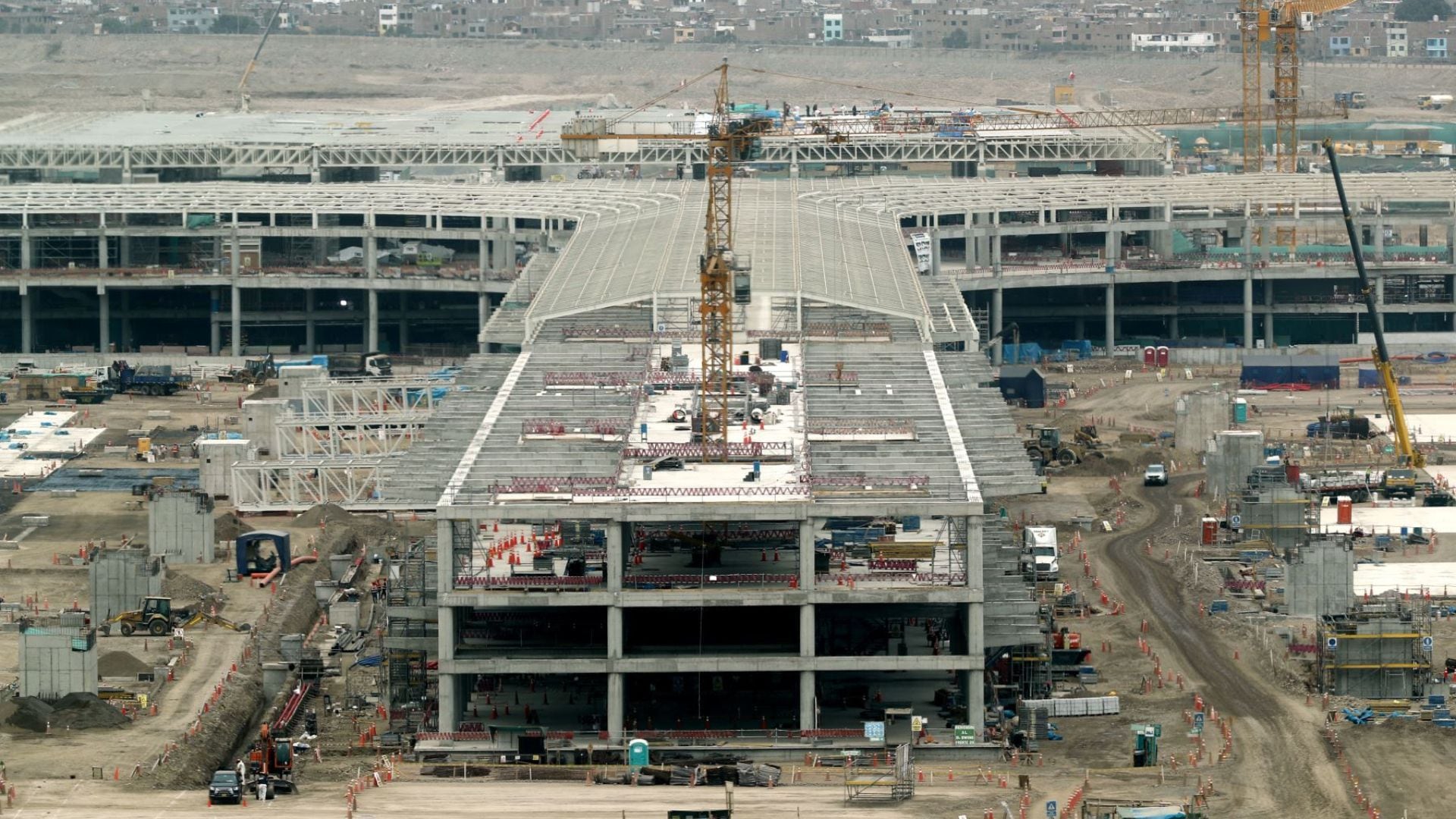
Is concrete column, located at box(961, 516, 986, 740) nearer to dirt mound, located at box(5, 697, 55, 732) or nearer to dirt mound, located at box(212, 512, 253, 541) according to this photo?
dirt mound, located at box(5, 697, 55, 732)

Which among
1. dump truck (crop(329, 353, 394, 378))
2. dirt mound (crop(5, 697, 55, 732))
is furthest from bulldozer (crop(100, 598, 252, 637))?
dump truck (crop(329, 353, 394, 378))

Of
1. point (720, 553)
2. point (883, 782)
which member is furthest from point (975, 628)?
point (720, 553)

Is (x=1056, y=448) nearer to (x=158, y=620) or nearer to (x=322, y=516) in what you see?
(x=322, y=516)

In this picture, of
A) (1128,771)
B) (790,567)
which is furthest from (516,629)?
(1128,771)

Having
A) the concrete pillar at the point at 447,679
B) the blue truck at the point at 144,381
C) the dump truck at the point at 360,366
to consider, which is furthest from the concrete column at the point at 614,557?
the blue truck at the point at 144,381

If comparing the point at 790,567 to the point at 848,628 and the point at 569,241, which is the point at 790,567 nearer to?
the point at 848,628
